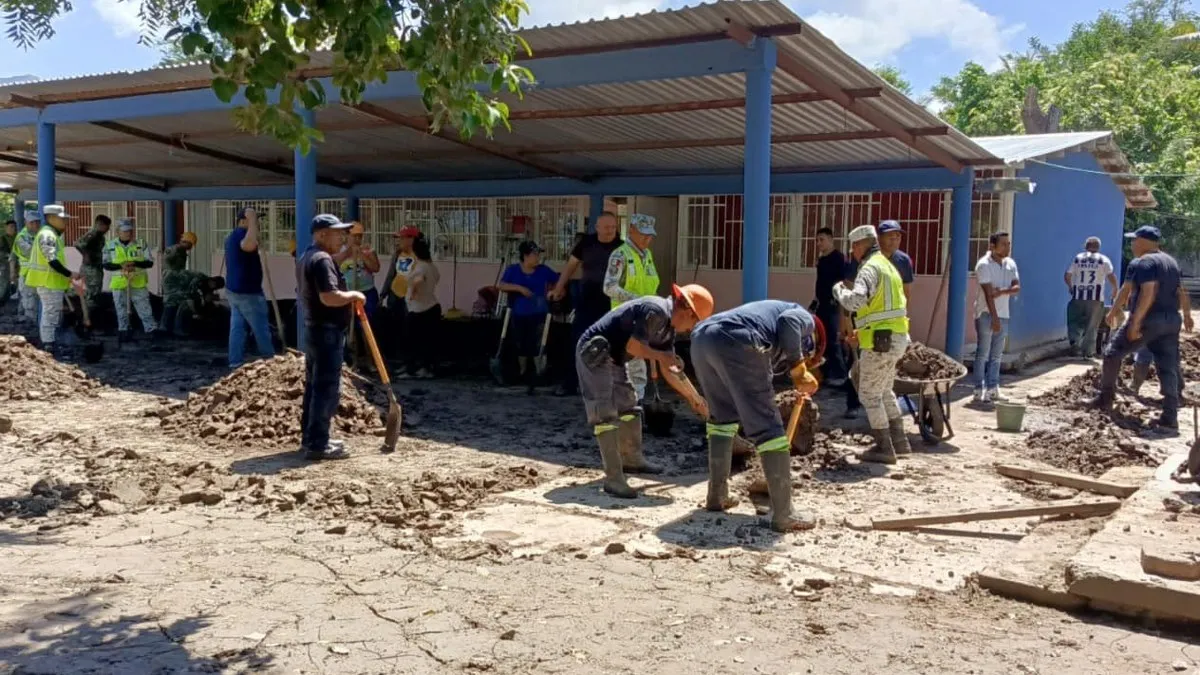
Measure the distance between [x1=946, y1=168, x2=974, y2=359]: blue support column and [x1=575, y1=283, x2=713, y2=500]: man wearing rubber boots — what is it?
6750mm

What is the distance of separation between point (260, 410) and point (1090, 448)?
6365 millimetres

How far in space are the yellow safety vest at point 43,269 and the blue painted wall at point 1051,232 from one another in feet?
39.5

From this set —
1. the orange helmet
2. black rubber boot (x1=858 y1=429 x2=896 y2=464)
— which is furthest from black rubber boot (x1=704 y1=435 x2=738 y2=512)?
black rubber boot (x1=858 y1=429 x2=896 y2=464)

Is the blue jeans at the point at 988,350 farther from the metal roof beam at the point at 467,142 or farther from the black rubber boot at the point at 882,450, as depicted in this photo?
the metal roof beam at the point at 467,142

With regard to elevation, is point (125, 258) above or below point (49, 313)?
above

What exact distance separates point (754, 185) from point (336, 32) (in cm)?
405

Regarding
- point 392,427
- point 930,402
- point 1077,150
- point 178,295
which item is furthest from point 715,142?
point 178,295

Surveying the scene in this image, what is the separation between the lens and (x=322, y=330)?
6996mm

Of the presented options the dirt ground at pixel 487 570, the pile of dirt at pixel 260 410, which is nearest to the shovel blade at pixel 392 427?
the dirt ground at pixel 487 570

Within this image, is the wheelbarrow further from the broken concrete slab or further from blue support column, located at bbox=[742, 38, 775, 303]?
the broken concrete slab

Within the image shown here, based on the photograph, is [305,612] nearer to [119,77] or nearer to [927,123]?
[927,123]

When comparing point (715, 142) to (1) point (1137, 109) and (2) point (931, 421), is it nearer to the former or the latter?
(2) point (931, 421)

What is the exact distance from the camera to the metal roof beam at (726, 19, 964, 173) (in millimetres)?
7145

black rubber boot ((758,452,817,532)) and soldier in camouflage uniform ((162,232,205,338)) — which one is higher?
soldier in camouflage uniform ((162,232,205,338))
